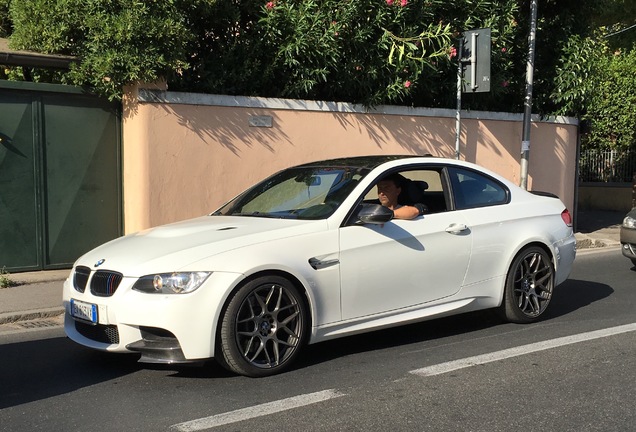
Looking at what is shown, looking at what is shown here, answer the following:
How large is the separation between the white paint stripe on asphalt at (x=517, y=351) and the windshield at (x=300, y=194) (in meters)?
1.40

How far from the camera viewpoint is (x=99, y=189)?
33.4 feet

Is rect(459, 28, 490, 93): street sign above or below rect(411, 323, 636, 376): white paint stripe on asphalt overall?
above

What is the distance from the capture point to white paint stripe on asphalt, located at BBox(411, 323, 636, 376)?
5.50 meters

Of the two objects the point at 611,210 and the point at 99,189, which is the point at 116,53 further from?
the point at 611,210

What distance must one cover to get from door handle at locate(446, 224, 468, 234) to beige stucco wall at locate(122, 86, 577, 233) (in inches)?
200

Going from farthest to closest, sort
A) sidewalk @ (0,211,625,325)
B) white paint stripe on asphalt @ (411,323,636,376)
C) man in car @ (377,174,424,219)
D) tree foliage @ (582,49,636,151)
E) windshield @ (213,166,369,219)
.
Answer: tree foliage @ (582,49,636,151), sidewalk @ (0,211,625,325), man in car @ (377,174,424,219), windshield @ (213,166,369,219), white paint stripe on asphalt @ (411,323,636,376)

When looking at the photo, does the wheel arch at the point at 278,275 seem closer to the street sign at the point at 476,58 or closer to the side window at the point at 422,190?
the side window at the point at 422,190

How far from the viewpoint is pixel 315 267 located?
5395 millimetres

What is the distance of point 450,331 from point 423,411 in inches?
88.6

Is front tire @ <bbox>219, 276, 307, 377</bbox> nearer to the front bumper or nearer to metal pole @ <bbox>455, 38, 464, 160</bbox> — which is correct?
the front bumper

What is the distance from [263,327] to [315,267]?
574 mm

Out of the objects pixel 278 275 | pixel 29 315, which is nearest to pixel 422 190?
pixel 278 275

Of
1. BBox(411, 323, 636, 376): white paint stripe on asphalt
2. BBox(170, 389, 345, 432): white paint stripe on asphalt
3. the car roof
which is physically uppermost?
the car roof

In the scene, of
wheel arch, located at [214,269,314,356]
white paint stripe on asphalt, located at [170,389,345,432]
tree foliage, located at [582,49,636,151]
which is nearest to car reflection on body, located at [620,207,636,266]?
wheel arch, located at [214,269,314,356]
